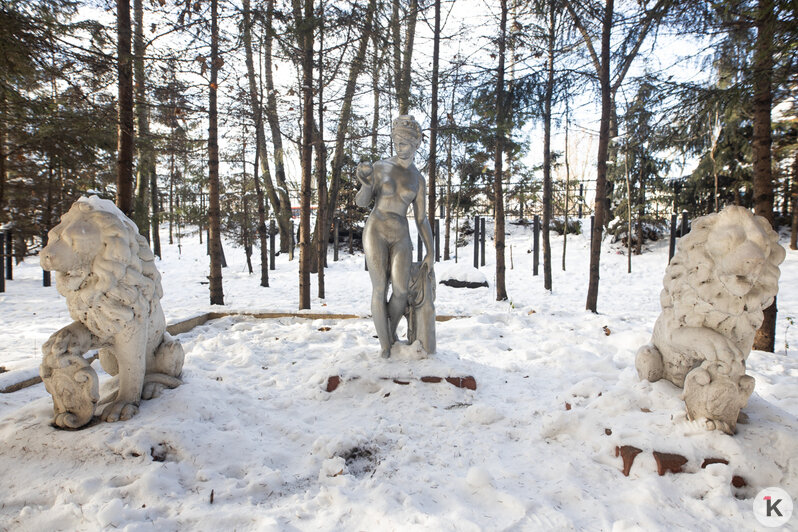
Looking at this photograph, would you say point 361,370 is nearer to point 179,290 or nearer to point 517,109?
point 517,109

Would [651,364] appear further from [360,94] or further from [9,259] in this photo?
[9,259]

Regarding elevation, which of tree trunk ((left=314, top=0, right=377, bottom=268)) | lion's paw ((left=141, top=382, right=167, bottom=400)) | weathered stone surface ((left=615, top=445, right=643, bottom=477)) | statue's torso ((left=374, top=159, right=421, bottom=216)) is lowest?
weathered stone surface ((left=615, top=445, right=643, bottom=477))

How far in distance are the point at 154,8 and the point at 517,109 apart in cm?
582

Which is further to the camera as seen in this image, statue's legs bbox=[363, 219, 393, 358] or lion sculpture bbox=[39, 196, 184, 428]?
statue's legs bbox=[363, 219, 393, 358]

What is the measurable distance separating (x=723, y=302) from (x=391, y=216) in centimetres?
250

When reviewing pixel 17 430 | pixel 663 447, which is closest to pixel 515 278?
pixel 663 447

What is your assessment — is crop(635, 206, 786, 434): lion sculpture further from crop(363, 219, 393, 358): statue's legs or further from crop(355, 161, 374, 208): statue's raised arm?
crop(355, 161, 374, 208): statue's raised arm

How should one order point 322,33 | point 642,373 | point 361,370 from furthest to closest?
point 322,33, point 361,370, point 642,373

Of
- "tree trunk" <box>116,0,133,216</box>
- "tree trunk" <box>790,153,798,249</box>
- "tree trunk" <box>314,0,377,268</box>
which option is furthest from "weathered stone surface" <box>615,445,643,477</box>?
"tree trunk" <box>790,153,798,249</box>

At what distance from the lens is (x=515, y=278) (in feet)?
38.6

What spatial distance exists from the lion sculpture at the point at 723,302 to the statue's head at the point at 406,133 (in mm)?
2313

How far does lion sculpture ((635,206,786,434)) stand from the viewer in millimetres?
2285

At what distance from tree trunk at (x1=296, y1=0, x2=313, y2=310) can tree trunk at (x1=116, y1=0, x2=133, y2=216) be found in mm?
2258

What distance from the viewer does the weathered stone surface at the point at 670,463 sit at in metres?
2.25
